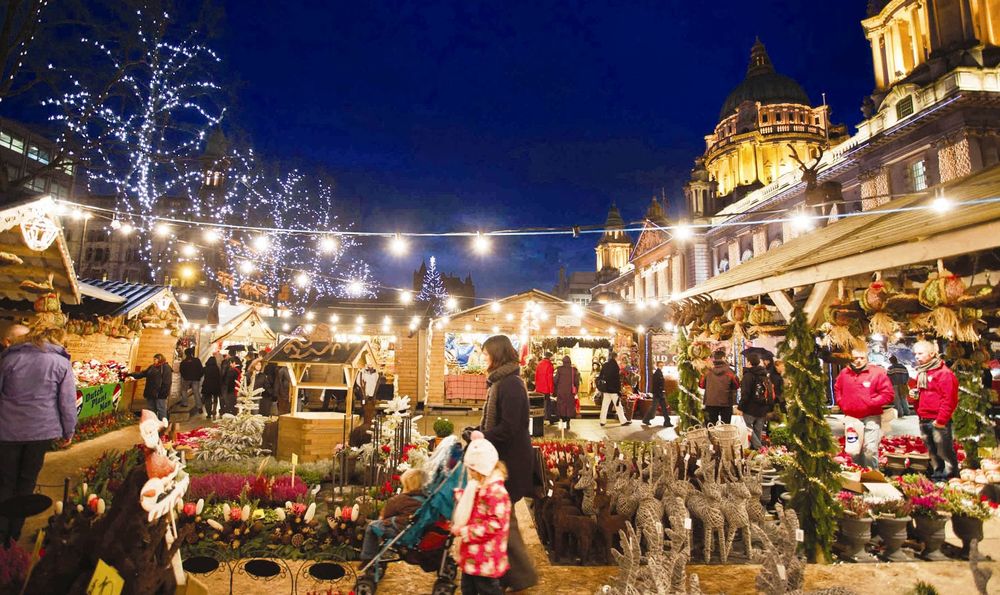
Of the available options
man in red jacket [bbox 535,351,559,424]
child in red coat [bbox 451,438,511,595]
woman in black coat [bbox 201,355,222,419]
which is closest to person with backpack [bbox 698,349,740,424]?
man in red jacket [bbox 535,351,559,424]

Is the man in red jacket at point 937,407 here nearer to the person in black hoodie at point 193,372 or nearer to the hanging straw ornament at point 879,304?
the hanging straw ornament at point 879,304

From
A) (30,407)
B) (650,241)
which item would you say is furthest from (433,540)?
(650,241)

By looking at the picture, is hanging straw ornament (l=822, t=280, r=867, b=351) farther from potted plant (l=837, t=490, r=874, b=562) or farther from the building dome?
the building dome

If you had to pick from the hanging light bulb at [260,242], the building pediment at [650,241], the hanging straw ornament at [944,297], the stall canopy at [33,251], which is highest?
the building pediment at [650,241]

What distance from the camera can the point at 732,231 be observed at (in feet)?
112

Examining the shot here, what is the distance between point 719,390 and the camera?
28.4 feet

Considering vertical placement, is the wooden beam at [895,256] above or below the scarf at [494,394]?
above

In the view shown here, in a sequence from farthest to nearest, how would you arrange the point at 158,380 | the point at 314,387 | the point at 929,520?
the point at 158,380
the point at 314,387
the point at 929,520

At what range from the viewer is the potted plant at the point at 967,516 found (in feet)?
15.6

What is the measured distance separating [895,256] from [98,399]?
44.8ft

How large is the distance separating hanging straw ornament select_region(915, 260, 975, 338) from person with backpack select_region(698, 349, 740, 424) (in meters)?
4.63

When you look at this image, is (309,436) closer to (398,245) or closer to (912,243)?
(398,245)

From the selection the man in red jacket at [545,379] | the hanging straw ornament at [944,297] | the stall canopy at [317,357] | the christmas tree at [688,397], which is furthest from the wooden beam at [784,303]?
the man in red jacket at [545,379]

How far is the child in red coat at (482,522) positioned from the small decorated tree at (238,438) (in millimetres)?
5876
